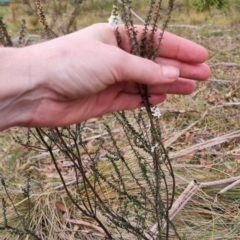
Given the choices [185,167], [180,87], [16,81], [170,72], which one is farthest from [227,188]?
[16,81]

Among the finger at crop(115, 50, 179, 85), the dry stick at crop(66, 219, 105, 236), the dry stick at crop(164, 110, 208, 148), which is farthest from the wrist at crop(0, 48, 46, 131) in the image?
the dry stick at crop(164, 110, 208, 148)

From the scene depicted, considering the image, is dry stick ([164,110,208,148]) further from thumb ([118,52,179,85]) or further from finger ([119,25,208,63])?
thumb ([118,52,179,85])

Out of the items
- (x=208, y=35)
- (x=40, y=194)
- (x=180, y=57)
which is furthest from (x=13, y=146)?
(x=208, y=35)

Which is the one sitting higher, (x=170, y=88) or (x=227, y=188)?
(x=170, y=88)

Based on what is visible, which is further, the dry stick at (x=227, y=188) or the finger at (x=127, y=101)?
the dry stick at (x=227, y=188)

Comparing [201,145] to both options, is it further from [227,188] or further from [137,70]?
[137,70]

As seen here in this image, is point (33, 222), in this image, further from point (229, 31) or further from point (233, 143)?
point (229, 31)

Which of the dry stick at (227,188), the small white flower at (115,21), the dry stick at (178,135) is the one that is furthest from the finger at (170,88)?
the dry stick at (178,135)

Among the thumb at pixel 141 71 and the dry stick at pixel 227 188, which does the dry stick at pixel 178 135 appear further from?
the thumb at pixel 141 71
